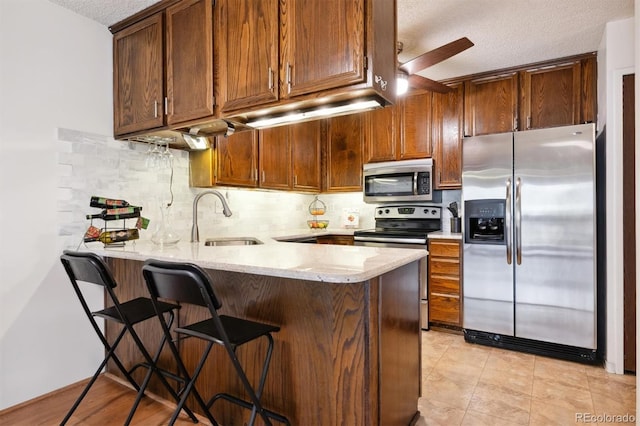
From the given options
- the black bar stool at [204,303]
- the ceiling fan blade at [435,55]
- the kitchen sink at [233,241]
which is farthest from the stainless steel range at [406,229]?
the black bar stool at [204,303]

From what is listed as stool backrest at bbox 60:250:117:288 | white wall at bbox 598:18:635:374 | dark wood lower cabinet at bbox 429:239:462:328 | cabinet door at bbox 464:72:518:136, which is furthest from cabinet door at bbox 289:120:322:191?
white wall at bbox 598:18:635:374

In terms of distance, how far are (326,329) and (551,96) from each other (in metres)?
3.01

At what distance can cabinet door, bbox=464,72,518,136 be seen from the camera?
3.34 metres

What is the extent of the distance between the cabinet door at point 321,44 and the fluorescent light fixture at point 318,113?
21 cm

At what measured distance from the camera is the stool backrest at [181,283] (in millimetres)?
1304

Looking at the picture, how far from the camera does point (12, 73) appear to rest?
216cm

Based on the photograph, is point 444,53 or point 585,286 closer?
point 444,53

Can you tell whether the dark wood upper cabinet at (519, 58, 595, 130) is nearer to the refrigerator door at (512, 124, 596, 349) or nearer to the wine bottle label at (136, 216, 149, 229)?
the refrigerator door at (512, 124, 596, 349)

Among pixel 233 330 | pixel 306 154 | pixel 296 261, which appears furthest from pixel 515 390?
pixel 306 154

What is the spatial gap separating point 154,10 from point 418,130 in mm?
2599

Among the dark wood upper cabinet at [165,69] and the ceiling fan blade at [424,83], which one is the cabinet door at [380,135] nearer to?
the ceiling fan blade at [424,83]

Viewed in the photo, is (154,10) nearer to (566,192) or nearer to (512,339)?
(566,192)

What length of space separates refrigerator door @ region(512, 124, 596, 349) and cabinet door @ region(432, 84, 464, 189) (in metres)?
0.68

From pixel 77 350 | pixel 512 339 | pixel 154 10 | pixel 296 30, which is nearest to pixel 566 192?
pixel 512 339
